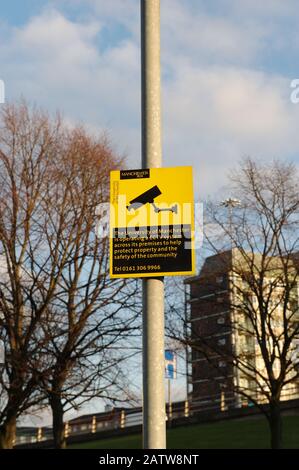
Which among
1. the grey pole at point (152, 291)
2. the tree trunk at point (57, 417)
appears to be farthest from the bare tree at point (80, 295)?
the grey pole at point (152, 291)

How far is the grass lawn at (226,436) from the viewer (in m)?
29.0

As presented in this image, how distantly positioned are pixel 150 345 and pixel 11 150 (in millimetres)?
15142

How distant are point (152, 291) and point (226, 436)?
26446mm

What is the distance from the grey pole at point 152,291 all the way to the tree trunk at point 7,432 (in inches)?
574

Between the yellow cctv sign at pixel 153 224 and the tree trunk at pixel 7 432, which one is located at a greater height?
the yellow cctv sign at pixel 153 224

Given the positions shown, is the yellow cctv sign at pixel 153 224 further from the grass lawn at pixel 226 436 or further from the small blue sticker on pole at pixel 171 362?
the grass lawn at pixel 226 436

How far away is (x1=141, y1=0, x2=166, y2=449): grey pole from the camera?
606cm

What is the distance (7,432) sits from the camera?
Answer: 2012 cm

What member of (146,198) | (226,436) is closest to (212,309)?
(226,436)

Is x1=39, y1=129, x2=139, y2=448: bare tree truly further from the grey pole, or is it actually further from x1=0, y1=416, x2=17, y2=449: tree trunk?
the grey pole

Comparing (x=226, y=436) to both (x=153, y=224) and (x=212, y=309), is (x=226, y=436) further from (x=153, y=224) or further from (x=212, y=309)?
(x=153, y=224)

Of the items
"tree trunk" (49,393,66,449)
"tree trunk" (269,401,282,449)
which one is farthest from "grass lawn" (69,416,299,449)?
"tree trunk" (49,393,66,449)
